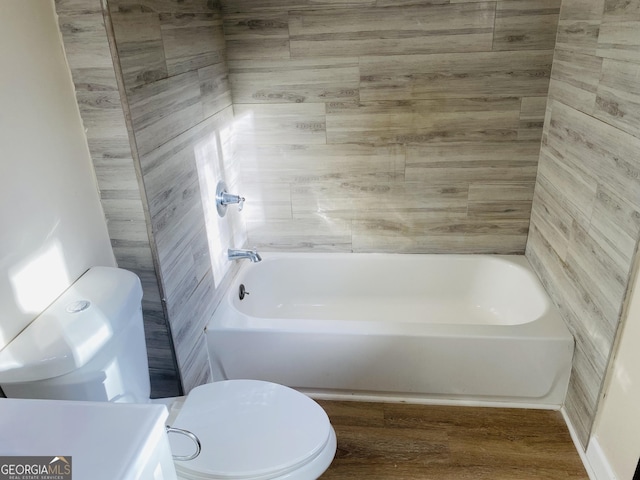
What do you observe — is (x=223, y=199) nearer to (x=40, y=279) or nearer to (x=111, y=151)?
(x=111, y=151)

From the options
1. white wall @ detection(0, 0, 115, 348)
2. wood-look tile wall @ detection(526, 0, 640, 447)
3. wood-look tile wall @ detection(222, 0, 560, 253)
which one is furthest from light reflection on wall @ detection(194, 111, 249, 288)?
wood-look tile wall @ detection(526, 0, 640, 447)

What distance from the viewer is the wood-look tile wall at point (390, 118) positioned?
2.18 meters

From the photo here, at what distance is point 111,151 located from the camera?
146cm

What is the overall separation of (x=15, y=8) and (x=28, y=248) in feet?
1.92

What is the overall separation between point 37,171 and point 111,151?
9.6 inches

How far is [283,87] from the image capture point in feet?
7.73

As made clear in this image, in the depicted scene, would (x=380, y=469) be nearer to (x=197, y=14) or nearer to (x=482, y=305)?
(x=482, y=305)

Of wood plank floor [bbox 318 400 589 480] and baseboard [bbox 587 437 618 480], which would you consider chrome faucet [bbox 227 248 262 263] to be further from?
baseboard [bbox 587 437 618 480]

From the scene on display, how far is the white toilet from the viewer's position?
1.14m

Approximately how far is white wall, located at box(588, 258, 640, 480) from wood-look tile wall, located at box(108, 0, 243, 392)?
1520mm

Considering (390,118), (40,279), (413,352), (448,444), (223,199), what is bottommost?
(448,444)

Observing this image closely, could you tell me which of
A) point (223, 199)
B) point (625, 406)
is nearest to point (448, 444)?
point (625, 406)

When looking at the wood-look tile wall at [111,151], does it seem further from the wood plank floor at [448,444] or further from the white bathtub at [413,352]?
the wood plank floor at [448,444]

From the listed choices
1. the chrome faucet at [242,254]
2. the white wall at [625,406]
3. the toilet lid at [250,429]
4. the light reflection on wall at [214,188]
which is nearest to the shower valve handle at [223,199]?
the light reflection on wall at [214,188]
